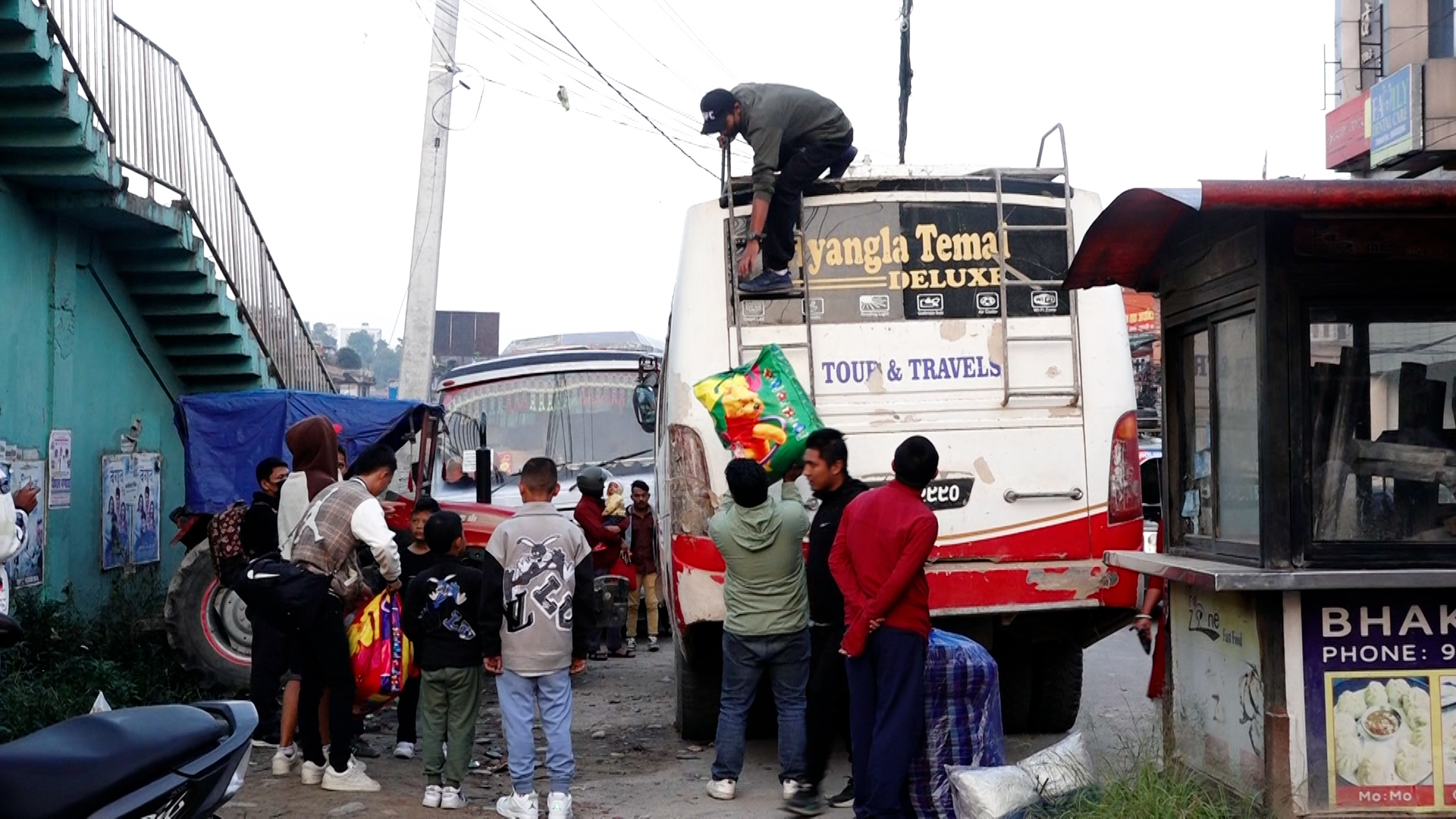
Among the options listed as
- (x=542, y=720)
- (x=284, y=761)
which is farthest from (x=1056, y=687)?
(x=284, y=761)

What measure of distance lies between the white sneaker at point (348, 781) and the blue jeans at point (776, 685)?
1.82 metres

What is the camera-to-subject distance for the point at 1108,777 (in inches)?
230

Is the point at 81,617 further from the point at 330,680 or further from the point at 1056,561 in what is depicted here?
the point at 1056,561

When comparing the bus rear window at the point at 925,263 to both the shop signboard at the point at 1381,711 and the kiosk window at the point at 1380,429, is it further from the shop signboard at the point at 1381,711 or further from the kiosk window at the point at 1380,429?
the shop signboard at the point at 1381,711

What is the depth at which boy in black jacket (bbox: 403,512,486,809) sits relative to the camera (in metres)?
6.97

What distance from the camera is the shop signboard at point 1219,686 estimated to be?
209 inches

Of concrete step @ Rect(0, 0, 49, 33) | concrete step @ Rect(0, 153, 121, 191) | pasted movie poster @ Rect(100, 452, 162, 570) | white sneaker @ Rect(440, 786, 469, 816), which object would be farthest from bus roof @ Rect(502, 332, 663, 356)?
white sneaker @ Rect(440, 786, 469, 816)

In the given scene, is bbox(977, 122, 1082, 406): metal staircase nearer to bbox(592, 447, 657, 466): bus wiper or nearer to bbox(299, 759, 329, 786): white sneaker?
bbox(299, 759, 329, 786): white sneaker

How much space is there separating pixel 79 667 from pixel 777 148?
5.35m

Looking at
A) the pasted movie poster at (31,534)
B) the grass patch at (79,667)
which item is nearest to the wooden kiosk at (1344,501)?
the grass patch at (79,667)

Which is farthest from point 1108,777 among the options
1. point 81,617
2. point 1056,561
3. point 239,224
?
point 239,224

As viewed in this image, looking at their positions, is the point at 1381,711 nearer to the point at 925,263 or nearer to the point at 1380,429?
the point at 1380,429

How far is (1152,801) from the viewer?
5.43m

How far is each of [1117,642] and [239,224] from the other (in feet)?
30.3
